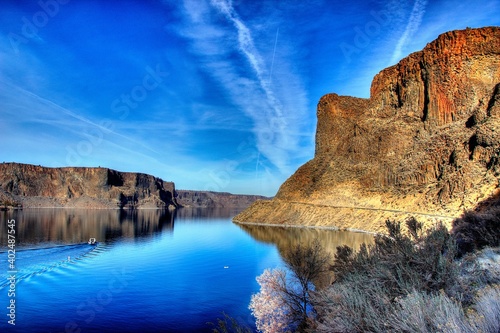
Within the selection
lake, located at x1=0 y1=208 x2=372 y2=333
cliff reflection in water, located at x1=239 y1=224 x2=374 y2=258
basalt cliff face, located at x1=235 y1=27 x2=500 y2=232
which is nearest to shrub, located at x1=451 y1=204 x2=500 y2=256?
lake, located at x1=0 y1=208 x2=372 y2=333

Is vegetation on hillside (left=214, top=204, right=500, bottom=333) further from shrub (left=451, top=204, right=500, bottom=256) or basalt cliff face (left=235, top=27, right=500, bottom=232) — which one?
basalt cliff face (left=235, top=27, right=500, bottom=232)

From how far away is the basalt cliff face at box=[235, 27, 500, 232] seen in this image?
5844cm

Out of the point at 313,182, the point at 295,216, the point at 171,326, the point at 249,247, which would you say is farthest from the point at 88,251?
the point at 313,182

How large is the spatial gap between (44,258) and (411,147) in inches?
3053

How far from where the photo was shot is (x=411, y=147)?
8212cm

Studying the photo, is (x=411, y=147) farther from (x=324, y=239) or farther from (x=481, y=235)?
(x=481, y=235)

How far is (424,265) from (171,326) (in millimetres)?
14747

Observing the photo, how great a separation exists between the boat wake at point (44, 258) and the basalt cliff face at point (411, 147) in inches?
1887

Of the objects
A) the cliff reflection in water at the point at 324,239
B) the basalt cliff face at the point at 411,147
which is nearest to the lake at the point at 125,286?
the cliff reflection in water at the point at 324,239

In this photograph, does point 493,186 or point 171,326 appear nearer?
point 171,326

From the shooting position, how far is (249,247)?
50250 millimetres

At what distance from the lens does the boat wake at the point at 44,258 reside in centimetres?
2974

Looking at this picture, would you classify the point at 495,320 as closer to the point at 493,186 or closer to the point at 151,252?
the point at 151,252

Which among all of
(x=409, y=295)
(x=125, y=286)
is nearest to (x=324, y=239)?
(x=125, y=286)
